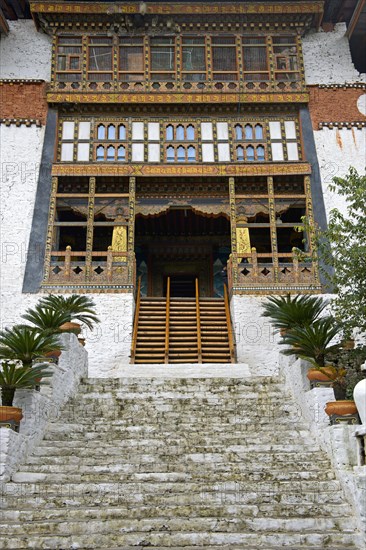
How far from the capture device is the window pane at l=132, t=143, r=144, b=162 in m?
15.1

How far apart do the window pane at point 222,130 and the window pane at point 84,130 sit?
351cm

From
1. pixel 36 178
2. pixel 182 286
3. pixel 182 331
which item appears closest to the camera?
pixel 182 331

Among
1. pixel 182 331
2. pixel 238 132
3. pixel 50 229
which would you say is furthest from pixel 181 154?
pixel 182 331

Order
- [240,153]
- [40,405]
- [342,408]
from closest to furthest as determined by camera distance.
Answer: [342,408] → [40,405] → [240,153]

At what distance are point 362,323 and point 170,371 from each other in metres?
4.06

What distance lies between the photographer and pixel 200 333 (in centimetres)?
1290

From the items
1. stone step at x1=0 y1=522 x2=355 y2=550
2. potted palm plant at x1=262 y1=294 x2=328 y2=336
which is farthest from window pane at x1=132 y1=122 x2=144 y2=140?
stone step at x1=0 y1=522 x2=355 y2=550

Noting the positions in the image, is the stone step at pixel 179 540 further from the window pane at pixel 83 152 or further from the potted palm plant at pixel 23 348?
the window pane at pixel 83 152

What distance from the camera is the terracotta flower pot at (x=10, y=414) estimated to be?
636 centimetres

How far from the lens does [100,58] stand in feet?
52.5

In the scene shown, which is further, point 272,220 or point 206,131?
point 206,131

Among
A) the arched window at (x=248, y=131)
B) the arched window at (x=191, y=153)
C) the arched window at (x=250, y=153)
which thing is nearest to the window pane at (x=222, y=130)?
the arched window at (x=248, y=131)

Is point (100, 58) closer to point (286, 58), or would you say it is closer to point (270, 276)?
point (286, 58)

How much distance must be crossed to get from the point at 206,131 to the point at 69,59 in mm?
4396
